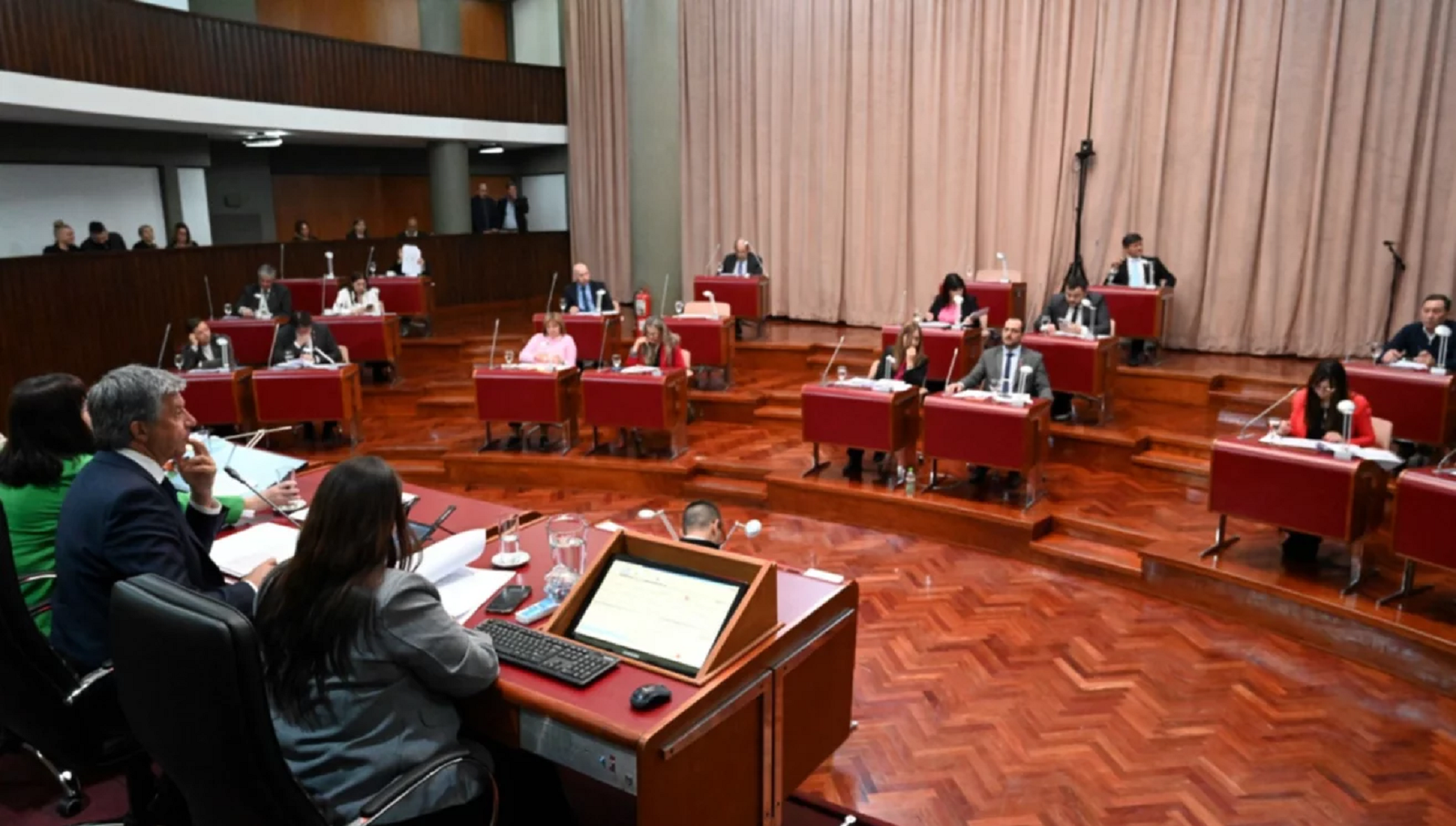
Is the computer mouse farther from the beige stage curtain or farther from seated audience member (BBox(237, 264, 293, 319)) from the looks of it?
the beige stage curtain

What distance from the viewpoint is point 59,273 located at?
313 inches

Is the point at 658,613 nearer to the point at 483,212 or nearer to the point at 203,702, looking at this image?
the point at 203,702

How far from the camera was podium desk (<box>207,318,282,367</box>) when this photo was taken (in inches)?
329

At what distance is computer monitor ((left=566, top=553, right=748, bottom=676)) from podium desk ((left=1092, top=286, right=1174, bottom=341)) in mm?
6017

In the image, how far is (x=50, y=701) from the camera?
221cm

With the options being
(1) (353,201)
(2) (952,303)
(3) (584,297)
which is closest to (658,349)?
(3) (584,297)

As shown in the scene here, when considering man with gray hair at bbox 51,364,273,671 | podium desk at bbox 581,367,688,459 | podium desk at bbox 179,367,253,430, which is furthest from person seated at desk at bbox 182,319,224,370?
man with gray hair at bbox 51,364,273,671

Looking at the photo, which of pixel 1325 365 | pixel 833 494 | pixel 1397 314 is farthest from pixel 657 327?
pixel 1397 314

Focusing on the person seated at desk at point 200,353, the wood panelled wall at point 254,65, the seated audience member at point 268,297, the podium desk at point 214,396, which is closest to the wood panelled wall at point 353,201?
the wood panelled wall at point 254,65

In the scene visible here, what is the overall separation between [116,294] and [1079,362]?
7.88 meters

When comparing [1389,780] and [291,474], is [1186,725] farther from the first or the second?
[291,474]

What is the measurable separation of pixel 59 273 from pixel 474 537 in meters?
7.30

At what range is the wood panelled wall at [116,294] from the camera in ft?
25.1

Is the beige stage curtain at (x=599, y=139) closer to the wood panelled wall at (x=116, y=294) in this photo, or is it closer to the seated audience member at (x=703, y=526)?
the wood panelled wall at (x=116, y=294)
